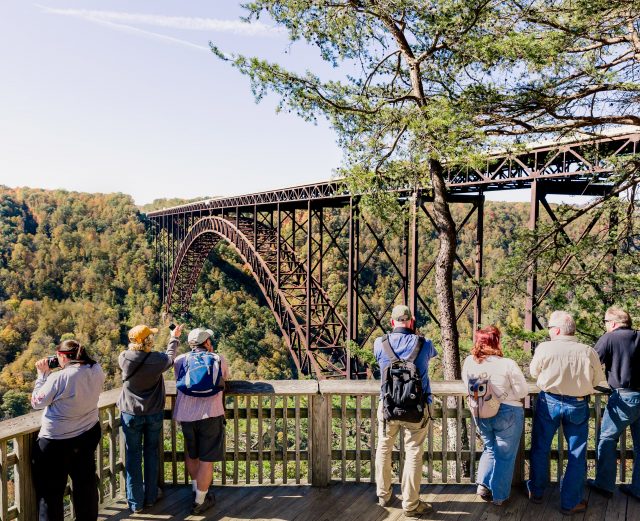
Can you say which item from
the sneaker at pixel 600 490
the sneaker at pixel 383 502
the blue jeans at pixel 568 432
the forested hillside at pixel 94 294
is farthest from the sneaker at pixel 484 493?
the forested hillside at pixel 94 294

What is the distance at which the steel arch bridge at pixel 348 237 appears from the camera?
7.00 metres

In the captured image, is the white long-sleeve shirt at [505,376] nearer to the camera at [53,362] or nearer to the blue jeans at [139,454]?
the blue jeans at [139,454]

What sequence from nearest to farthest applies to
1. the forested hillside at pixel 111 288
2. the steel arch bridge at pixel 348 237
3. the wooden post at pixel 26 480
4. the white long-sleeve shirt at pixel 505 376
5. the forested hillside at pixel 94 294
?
the wooden post at pixel 26 480 → the white long-sleeve shirt at pixel 505 376 → the steel arch bridge at pixel 348 237 → the forested hillside at pixel 111 288 → the forested hillside at pixel 94 294

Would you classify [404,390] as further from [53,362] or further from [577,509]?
[53,362]

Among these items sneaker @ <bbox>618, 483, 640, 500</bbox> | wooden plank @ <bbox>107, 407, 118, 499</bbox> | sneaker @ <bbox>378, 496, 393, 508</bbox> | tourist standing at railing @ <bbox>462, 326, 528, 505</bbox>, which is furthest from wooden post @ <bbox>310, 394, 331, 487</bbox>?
sneaker @ <bbox>618, 483, 640, 500</bbox>

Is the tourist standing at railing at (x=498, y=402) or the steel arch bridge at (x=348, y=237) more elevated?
the steel arch bridge at (x=348, y=237)

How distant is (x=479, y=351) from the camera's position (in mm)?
2834

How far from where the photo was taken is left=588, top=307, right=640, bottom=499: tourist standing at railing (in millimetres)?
2873

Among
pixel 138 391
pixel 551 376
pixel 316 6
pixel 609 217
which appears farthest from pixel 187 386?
pixel 609 217

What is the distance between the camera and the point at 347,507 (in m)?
3.04

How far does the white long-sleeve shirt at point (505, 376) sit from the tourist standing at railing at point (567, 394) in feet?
0.60

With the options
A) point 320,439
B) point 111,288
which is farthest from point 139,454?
point 111,288

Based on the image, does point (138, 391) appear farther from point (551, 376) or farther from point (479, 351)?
point (551, 376)

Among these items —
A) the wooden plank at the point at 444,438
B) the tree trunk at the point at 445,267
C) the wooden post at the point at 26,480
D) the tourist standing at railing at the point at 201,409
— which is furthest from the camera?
the tree trunk at the point at 445,267
